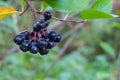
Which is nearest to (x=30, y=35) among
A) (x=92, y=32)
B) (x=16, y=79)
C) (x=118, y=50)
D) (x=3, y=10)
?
(x=3, y=10)

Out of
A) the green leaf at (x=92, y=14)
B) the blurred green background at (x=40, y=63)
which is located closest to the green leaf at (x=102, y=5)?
the green leaf at (x=92, y=14)

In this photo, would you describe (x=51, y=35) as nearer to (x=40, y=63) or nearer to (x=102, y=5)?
(x=102, y=5)

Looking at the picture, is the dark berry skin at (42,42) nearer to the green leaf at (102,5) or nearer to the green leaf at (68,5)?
the green leaf at (68,5)

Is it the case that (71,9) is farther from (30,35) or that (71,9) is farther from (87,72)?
(87,72)

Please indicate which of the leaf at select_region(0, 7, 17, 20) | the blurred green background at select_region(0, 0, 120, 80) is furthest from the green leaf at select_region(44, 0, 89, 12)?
the blurred green background at select_region(0, 0, 120, 80)

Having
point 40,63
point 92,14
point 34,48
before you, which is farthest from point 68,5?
point 40,63
